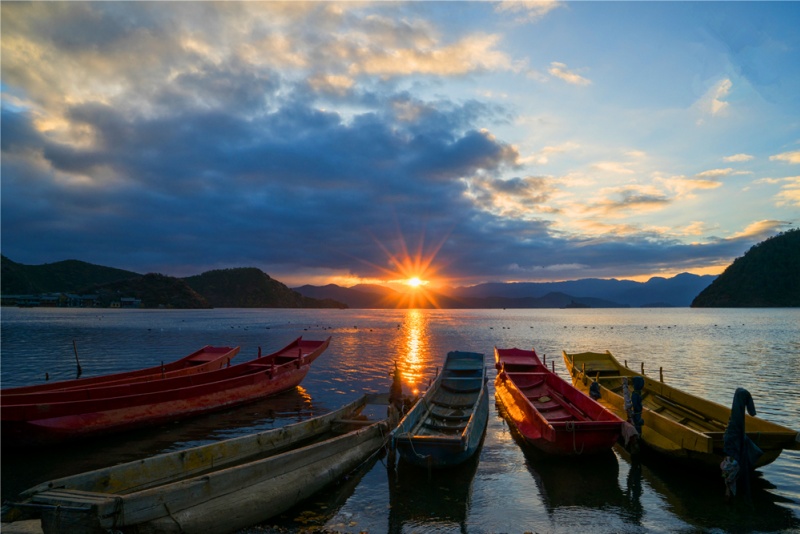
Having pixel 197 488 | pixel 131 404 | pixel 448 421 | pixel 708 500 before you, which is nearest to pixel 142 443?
pixel 131 404

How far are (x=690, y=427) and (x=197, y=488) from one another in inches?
597

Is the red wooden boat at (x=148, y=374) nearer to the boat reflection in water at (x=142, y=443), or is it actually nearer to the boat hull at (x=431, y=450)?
the boat reflection in water at (x=142, y=443)

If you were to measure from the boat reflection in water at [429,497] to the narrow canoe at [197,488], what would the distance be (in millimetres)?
1640

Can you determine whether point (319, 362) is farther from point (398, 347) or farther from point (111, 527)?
point (111, 527)

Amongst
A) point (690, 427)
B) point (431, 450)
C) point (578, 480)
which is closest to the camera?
point (431, 450)

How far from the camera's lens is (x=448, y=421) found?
16.5 m

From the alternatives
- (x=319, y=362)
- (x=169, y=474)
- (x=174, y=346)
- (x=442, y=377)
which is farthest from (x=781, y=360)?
(x=174, y=346)

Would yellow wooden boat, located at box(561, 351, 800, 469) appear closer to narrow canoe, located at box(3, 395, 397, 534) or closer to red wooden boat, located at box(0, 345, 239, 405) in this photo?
narrow canoe, located at box(3, 395, 397, 534)

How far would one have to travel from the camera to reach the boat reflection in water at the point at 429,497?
33.3 feet

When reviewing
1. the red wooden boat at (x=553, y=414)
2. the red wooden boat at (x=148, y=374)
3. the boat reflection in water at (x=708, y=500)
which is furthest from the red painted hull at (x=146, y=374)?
the boat reflection in water at (x=708, y=500)

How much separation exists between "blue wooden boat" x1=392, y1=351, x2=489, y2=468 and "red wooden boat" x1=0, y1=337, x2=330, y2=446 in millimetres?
9507

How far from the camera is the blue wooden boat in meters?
12.2

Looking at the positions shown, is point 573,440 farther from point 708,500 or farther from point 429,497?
point 429,497

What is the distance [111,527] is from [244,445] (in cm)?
480
